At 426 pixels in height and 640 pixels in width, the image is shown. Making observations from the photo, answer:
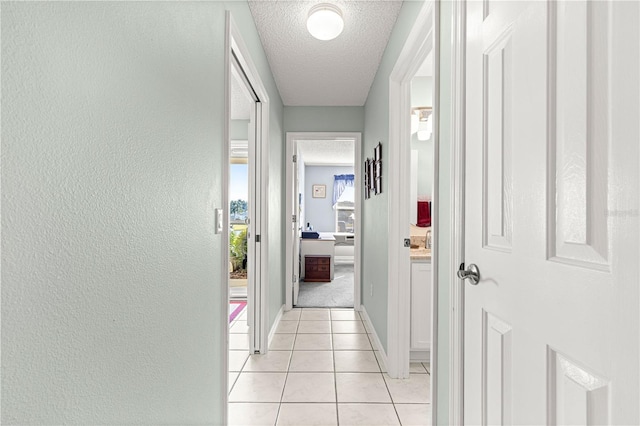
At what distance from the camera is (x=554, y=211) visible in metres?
0.77

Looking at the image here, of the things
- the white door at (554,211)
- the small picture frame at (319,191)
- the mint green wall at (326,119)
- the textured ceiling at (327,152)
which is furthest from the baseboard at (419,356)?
the small picture frame at (319,191)

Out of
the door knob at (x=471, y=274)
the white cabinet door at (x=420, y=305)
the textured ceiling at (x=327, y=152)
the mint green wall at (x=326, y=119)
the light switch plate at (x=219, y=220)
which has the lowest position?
the white cabinet door at (x=420, y=305)

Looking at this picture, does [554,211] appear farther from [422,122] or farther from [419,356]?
[422,122]

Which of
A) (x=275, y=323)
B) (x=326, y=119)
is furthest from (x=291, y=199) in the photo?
(x=275, y=323)

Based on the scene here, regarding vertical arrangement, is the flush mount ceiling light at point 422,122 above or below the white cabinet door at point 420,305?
above

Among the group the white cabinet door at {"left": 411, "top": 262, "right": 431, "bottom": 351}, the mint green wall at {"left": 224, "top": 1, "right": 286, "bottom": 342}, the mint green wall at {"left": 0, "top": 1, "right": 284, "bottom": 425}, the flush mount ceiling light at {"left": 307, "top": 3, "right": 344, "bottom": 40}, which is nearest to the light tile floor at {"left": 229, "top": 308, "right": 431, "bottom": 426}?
the white cabinet door at {"left": 411, "top": 262, "right": 431, "bottom": 351}

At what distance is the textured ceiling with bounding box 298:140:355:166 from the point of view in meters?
6.35

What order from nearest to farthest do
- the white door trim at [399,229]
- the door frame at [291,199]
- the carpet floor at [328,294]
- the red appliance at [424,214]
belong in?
1. the white door trim at [399,229]
2. the red appliance at [424,214]
3. the door frame at [291,199]
4. the carpet floor at [328,294]

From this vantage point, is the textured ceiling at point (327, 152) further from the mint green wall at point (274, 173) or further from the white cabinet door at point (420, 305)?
the white cabinet door at point (420, 305)

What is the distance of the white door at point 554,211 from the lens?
606mm

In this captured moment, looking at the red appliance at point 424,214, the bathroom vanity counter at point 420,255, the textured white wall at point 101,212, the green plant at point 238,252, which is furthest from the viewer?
the green plant at point 238,252

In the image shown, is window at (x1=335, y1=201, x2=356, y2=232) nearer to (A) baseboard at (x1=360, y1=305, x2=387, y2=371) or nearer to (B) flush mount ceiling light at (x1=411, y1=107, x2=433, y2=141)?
(A) baseboard at (x1=360, y1=305, x2=387, y2=371)

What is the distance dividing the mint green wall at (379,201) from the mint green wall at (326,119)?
0.28 metres

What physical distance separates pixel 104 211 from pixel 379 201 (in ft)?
7.63
